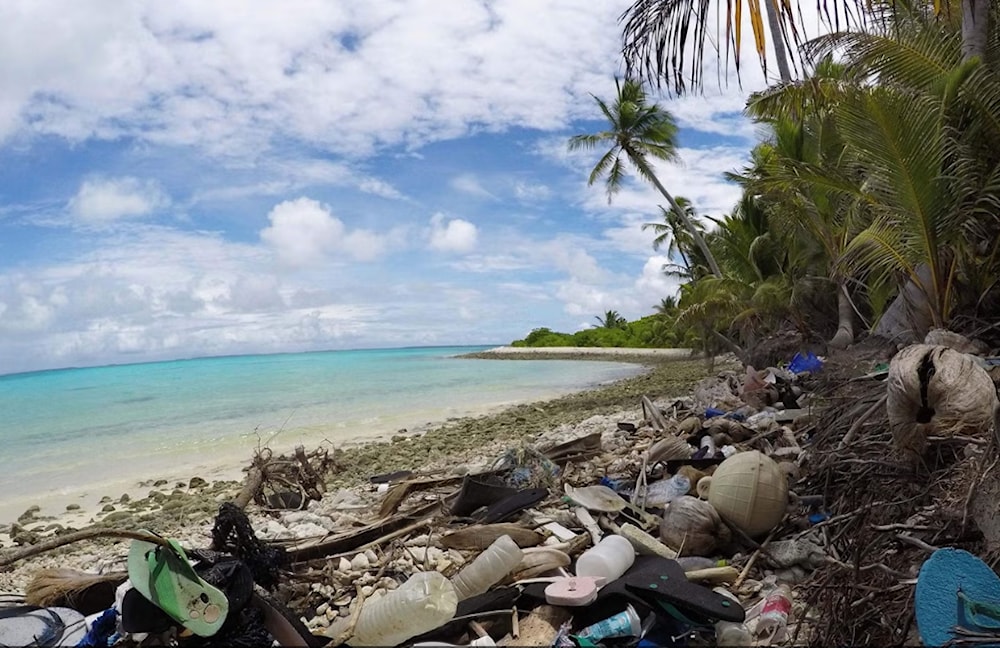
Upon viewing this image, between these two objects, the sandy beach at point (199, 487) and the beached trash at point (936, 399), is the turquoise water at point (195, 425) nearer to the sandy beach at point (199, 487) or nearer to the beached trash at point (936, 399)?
the sandy beach at point (199, 487)

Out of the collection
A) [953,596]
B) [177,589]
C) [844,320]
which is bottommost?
[953,596]

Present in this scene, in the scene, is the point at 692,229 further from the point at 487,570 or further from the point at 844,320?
the point at 487,570

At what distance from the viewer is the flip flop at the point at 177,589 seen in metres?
2.62

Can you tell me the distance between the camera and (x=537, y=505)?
4.68 metres

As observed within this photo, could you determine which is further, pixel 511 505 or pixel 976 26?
pixel 976 26

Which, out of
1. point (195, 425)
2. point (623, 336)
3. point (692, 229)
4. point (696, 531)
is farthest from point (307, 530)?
point (623, 336)

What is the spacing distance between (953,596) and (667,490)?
2414mm

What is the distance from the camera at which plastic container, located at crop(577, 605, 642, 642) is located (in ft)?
9.67

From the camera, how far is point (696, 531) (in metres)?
3.91

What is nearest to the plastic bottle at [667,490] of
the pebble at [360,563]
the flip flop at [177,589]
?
the pebble at [360,563]

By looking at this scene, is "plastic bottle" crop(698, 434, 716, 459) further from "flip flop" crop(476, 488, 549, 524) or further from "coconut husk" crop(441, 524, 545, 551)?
Answer: "coconut husk" crop(441, 524, 545, 551)

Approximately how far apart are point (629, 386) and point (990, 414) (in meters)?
17.0

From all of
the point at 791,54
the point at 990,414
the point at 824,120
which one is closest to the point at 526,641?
the point at 990,414

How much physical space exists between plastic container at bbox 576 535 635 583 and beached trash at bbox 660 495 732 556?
364 mm
